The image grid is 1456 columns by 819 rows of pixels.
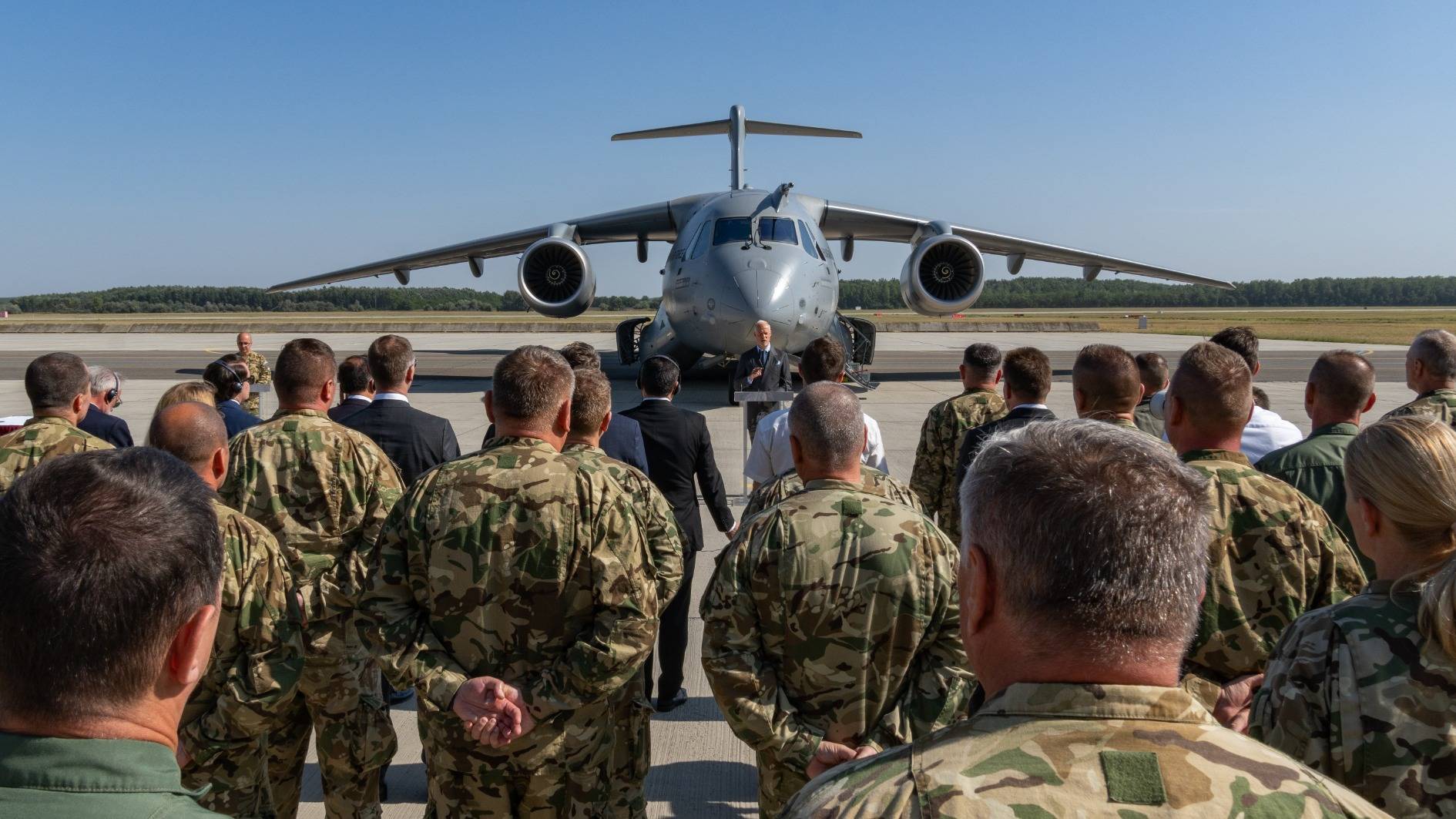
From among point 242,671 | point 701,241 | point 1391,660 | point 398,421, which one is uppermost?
point 701,241

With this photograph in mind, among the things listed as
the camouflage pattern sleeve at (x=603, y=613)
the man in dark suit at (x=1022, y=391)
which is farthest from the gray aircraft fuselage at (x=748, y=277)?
the camouflage pattern sleeve at (x=603, y=613)

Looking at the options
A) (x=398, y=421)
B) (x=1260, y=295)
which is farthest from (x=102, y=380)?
(x=1260, y=295)

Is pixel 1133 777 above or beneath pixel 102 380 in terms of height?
beneath

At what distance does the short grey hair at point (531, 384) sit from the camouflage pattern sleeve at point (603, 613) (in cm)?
28

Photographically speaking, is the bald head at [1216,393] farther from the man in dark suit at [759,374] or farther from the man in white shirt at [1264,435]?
the man in dark suit at [759,374]

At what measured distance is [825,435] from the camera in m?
3.01

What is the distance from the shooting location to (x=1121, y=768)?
121cm

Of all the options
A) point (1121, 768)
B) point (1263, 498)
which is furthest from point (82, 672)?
point (1263, 498)

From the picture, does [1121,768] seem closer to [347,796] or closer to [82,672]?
[82,672]

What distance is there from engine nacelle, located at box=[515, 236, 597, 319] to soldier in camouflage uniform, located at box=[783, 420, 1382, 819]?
1568 centimetres

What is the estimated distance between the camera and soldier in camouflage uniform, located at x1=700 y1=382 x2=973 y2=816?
2.68 metres

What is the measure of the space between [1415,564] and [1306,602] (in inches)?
28.6

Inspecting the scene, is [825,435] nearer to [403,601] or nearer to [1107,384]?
[403,601]

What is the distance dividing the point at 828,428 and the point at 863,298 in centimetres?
10255
